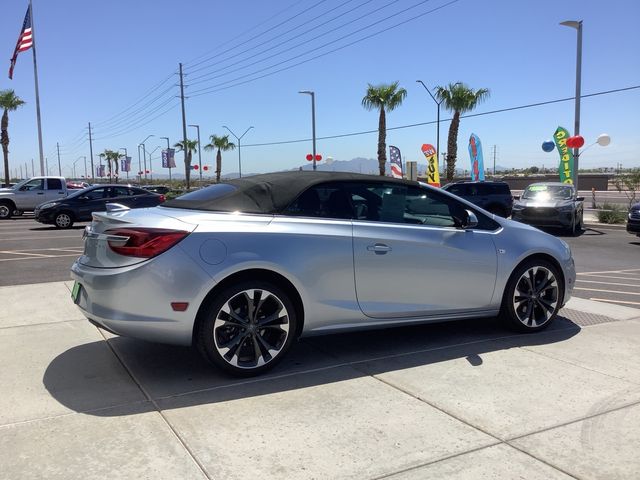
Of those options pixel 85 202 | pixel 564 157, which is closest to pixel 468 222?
pixel 85 202

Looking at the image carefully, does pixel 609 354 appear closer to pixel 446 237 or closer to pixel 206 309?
pixel 446 237

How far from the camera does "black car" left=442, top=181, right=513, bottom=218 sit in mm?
21078

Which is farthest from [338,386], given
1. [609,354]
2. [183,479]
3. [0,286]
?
[0,286]

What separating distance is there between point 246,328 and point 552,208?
14770 mm

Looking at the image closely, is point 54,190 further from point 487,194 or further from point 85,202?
point 487,194

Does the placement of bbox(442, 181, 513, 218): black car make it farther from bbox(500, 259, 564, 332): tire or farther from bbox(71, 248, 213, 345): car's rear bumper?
bbox(71, 248, 213, 345): car's rear bumper

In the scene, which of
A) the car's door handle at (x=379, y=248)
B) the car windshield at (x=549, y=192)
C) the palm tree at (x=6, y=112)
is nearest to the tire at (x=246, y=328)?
the car's door handle at (x=379, y=248)

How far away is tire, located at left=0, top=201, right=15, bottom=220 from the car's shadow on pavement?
21.1 m

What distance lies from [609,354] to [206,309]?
134 inches

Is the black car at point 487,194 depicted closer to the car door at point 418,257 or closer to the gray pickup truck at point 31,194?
the gray pickup truck at point 31,194

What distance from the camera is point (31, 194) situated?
76.5ft

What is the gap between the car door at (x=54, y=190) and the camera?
76.3 feet

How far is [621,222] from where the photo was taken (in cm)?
1945

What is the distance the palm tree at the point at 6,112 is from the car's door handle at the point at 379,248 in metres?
43.8
